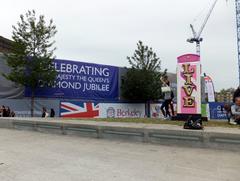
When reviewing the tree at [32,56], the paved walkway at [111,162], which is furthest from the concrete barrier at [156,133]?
the tree at [32,56]

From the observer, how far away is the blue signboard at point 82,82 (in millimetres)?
29234

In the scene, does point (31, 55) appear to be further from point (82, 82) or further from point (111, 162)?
point (111, 162)

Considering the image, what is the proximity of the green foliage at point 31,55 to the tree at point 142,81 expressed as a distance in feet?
27.7

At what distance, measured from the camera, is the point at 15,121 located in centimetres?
1436

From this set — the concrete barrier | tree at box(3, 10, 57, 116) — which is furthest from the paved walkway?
tree at box(3, 10, 57, 116)

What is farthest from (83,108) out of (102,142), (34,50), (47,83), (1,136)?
(102,142)

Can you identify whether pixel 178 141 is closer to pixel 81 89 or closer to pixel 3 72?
pixel 3 72

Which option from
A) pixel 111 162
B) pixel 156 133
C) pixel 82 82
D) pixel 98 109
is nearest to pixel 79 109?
pixel 98 109

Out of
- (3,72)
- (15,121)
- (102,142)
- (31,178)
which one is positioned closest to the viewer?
(31,178)

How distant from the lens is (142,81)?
33.2 metres

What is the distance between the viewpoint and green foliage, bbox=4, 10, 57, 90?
2612 cm

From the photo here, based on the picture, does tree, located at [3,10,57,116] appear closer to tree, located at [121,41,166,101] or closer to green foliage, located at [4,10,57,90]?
green foliage, located at [4,10,57,90]

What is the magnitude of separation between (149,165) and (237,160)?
1890 millimetres

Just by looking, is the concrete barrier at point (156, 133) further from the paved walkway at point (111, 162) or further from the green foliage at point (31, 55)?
the green foliage at point (31, 55)
